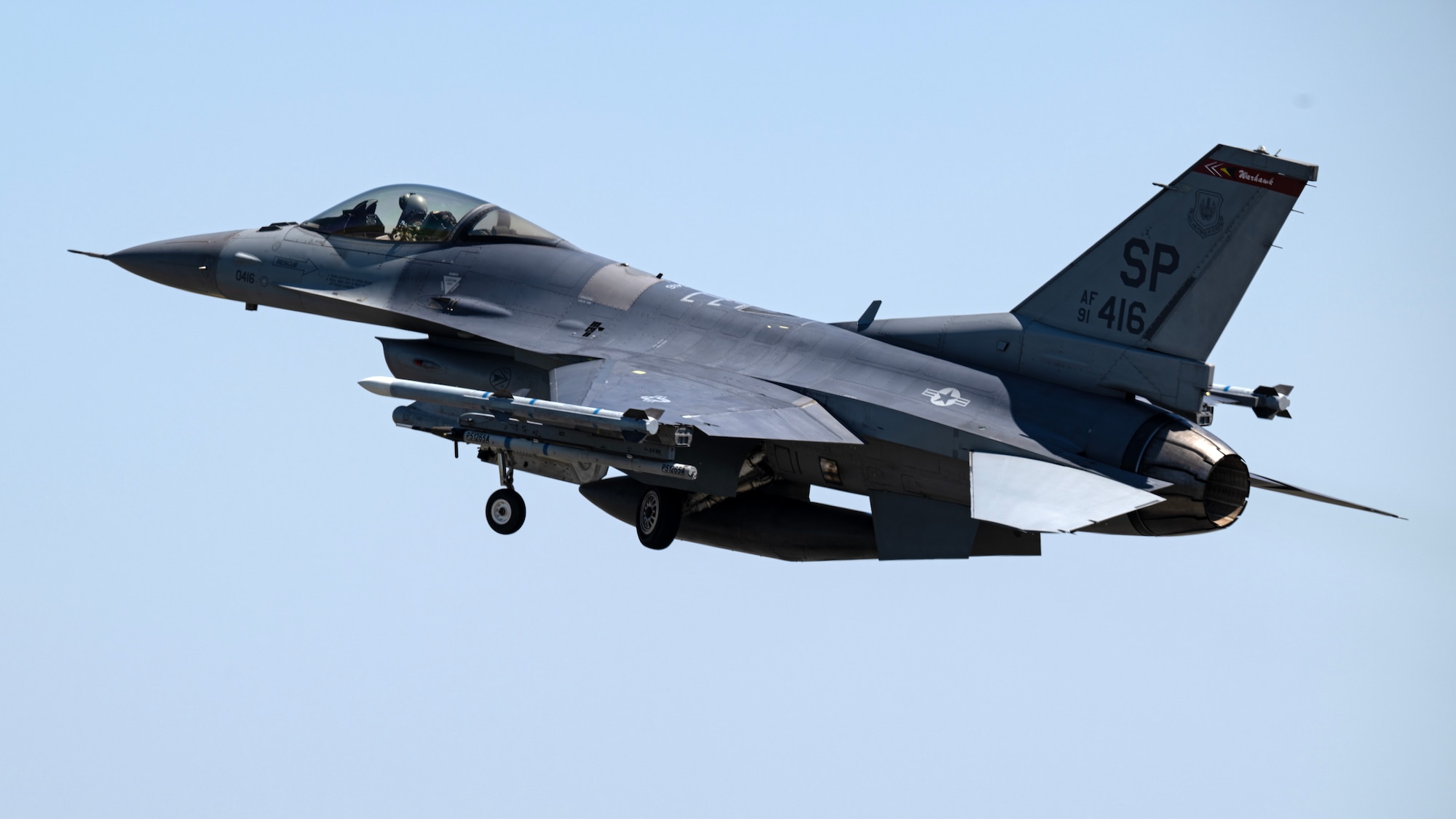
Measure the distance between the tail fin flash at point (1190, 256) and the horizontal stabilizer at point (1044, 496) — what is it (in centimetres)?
174

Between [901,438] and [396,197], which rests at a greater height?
[396,197]

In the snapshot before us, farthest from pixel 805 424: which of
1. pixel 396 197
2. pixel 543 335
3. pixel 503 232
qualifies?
pixel 396 197

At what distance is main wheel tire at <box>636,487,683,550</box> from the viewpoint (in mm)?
19844

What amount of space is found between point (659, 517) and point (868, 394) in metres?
2.63

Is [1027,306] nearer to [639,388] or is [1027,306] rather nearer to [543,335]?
[639,388]

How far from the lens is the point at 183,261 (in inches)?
920

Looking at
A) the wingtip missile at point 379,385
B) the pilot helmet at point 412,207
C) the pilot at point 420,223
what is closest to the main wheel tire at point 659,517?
the wingtip missile at point 379,385

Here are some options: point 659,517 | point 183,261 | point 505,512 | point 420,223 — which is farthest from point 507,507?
point 183,261

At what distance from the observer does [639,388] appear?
19.1 metres

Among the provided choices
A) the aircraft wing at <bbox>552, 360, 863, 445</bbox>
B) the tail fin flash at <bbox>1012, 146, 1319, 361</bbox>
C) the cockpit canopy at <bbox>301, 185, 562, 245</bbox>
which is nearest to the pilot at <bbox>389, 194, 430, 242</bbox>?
the cockpit canopy at <bbox>301, 185, 562, 245</bbox>

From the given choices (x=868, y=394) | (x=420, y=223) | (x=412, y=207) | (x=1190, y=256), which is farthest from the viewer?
(x=412, y=207)

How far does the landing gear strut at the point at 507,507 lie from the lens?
2030 cm

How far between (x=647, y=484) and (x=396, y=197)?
17.7 ft

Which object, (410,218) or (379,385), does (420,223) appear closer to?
(410,218)
